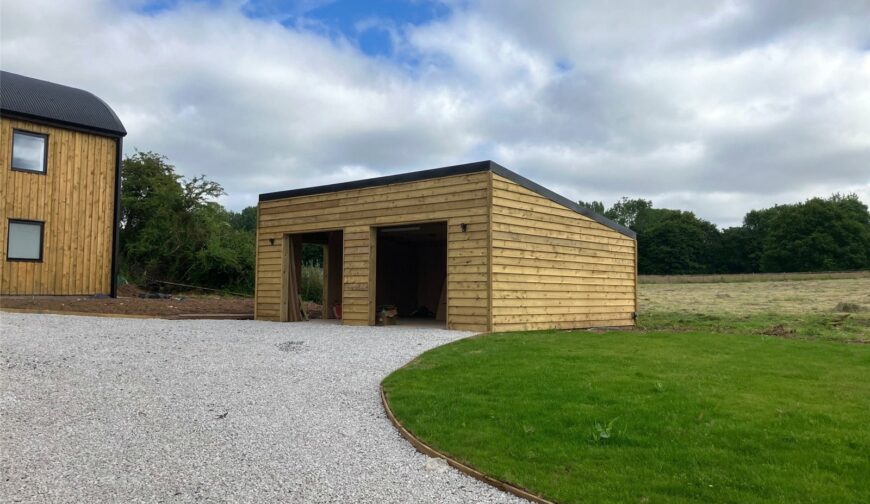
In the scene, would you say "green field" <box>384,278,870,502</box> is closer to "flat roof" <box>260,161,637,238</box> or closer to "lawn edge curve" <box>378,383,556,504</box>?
"lawn edge curve" <box>378,383,556,504</box>

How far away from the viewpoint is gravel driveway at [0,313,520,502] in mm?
4266

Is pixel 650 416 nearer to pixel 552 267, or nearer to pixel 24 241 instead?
pixel 552 267

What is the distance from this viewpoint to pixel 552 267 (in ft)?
43.2

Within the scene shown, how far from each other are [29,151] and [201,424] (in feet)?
45.5

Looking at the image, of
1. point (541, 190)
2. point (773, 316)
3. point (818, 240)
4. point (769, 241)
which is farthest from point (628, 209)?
point (541, 190)

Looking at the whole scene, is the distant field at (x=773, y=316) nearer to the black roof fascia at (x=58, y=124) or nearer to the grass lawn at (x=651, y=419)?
the grass lawn at (x=651, y=419)

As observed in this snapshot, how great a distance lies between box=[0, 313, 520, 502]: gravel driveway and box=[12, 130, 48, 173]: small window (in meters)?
7.43

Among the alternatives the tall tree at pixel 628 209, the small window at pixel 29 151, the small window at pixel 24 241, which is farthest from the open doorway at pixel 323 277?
the tall tree at pixel 628 209

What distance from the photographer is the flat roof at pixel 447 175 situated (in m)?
11.9

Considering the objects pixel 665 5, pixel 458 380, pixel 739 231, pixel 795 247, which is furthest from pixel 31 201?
pixel 739 231

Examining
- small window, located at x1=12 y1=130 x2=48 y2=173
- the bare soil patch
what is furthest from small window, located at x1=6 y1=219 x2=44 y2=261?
small window, located at x1=12 y1=130 x2=48 y2=173

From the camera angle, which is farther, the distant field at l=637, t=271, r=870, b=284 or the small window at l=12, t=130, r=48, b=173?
the distant field at l=637, t=271, r=870, b=284

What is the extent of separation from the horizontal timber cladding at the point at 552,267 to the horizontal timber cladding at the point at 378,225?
370 millimetres

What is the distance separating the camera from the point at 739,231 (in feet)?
213
